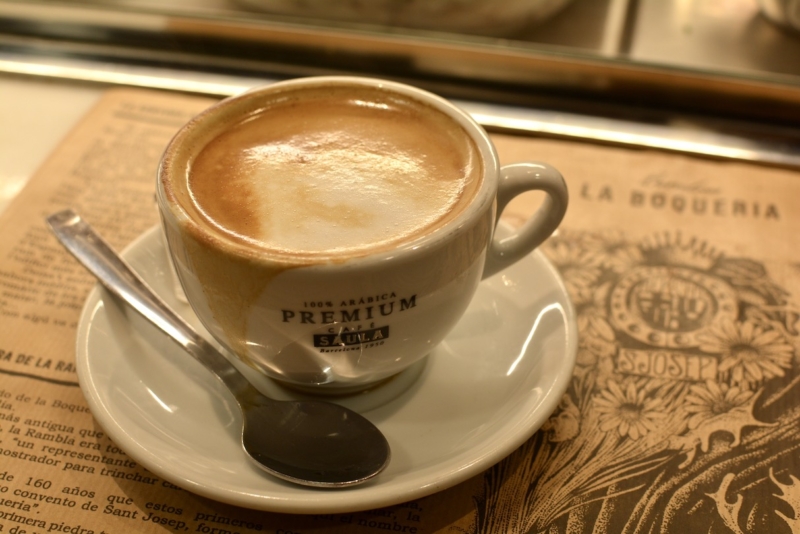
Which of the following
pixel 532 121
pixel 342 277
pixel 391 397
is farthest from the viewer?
pixel 532 121

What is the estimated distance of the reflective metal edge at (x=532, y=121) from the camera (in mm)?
929

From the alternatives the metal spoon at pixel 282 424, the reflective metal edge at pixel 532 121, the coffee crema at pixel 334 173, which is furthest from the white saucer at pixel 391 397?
the reflective metal edge at pixel 532 121

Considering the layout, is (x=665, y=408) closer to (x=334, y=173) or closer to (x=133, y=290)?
(x=334, y=173)

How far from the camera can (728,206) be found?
84cm

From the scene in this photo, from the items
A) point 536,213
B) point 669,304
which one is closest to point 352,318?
point 536,213

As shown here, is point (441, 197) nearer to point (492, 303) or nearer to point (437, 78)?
point (492, 303)

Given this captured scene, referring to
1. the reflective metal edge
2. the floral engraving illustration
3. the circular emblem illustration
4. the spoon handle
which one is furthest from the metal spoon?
the reflective metal edge

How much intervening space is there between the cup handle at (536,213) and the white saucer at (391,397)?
0.06 meters

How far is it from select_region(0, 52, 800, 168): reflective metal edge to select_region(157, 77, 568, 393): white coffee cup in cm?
39

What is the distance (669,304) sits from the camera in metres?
0.72

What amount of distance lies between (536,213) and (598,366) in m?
0.16

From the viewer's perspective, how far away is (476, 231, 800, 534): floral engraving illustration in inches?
21.0

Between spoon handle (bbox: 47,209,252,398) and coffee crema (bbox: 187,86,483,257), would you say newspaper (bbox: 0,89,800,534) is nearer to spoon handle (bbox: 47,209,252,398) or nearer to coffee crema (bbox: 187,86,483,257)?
spoon handle (bbox: 47,209,252,398)

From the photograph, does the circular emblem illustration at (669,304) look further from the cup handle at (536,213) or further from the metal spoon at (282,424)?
the metal spoon at (282,424)
